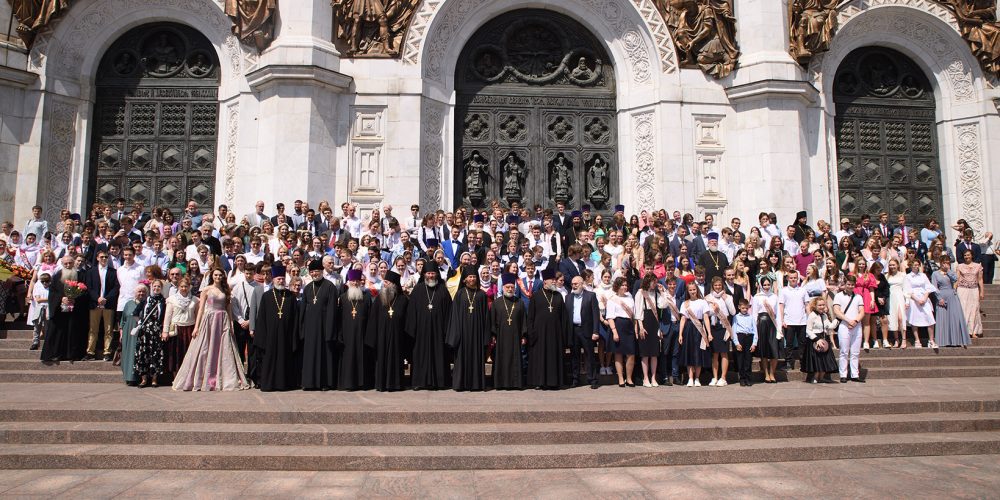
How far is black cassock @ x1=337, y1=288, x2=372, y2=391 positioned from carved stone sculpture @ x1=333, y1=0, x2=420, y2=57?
8.71m

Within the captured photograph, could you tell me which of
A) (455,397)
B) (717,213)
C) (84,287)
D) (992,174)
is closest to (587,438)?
(455,397)

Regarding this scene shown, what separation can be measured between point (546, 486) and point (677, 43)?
1407 centimetres

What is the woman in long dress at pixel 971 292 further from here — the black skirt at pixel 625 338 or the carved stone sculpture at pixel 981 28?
the carved stone sculpture at pixel 981 28

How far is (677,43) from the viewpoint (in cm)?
1755

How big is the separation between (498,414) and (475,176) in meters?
10.2

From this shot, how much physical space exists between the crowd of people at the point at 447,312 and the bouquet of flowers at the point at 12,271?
0.10 feet

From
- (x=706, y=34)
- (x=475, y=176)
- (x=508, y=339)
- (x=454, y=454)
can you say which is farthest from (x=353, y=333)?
(x=706, y=34)

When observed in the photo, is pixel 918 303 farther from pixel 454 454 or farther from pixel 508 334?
pixel 454 454

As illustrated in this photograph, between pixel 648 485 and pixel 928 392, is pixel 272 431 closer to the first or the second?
pixel 648 485

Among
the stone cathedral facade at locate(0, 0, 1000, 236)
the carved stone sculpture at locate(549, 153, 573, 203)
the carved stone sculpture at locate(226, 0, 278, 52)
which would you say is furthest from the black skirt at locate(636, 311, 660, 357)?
the carved stone sculpture at locate(226, 0, 278, 52)

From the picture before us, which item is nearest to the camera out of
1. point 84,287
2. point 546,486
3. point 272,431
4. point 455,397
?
point 546,486

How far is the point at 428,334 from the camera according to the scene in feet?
33.1

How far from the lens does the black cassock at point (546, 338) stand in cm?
1008

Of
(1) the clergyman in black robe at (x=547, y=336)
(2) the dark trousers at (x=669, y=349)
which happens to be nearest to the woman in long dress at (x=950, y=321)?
(2) the dark trousers at (x=669, y=349)
